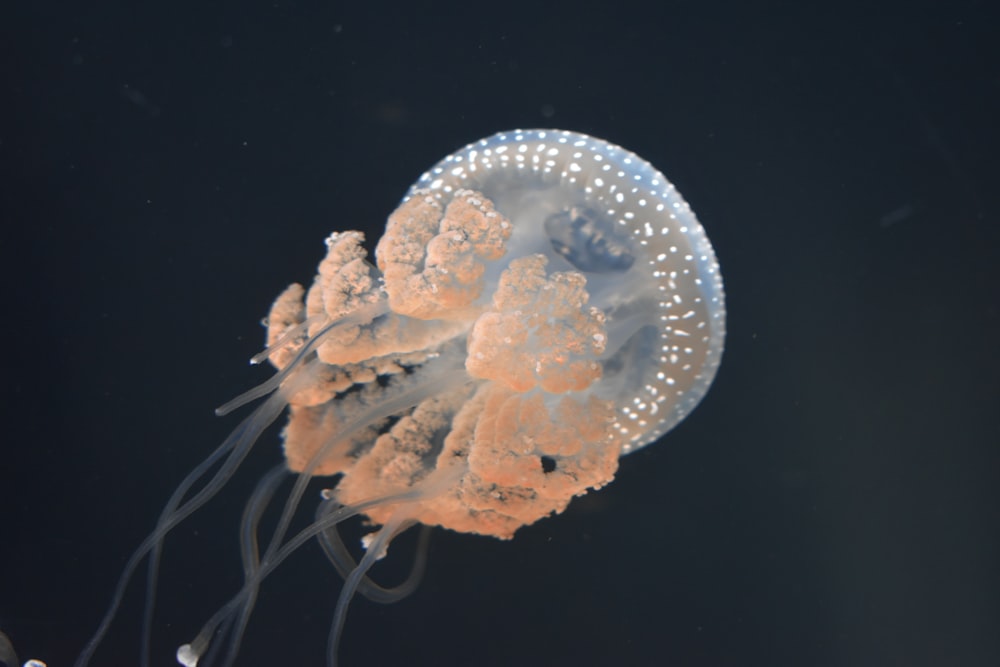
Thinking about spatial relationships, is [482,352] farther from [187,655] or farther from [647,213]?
[187,655]

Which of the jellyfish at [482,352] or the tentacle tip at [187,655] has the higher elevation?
the jellyfish at [482,352]

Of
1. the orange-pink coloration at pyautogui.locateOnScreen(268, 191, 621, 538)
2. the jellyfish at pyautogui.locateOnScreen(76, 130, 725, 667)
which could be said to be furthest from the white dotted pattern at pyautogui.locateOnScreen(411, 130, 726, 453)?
the orange-pink coloration at pyautogui.locateOnScreen(268, 191, 621, 538)

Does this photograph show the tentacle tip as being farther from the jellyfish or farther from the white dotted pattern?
the white dotted pattern

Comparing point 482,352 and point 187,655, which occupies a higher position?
point 482,352

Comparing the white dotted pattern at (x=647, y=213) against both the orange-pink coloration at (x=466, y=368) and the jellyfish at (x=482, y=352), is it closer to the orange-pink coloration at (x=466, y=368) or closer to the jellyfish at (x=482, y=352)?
the jellyfish at (x=482, y=352)

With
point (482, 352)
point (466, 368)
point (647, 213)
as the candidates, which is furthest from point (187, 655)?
point (647, 213)

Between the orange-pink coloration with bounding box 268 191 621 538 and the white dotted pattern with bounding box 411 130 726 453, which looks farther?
the white dotted pattern with bounding box 411 130 726 453

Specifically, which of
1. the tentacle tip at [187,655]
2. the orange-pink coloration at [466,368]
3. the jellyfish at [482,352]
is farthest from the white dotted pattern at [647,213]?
the tentacle tip at [187,655]

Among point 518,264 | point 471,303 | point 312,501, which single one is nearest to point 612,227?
point 518,264
